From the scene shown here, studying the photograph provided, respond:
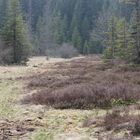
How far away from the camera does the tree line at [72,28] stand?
49656 mm

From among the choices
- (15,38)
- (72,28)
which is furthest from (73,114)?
(72,28)

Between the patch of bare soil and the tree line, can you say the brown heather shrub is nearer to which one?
the patch of bare soil

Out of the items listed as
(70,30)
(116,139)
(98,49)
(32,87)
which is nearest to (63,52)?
(98,49)

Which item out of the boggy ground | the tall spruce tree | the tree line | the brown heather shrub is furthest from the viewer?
the tall spruce tree

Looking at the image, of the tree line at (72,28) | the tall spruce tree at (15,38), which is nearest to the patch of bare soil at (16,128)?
the tree line at (72,28)

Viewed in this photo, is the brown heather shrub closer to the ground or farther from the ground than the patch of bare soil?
closer to the ground

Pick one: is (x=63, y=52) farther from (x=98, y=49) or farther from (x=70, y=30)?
(x=70, y=30)

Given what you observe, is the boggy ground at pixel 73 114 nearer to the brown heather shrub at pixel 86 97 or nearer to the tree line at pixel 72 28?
the brown heather shrub at pixel 86 97

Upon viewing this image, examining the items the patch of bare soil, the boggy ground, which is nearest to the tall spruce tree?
the boggy ground

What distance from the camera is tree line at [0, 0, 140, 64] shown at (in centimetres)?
4966

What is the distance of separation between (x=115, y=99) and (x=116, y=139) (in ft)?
21.0

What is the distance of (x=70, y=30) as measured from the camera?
403ft

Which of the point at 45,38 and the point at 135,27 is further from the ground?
the point at 135,27

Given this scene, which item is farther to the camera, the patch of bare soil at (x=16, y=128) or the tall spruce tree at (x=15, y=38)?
the tall spruce tree at (x=15, y=38)
